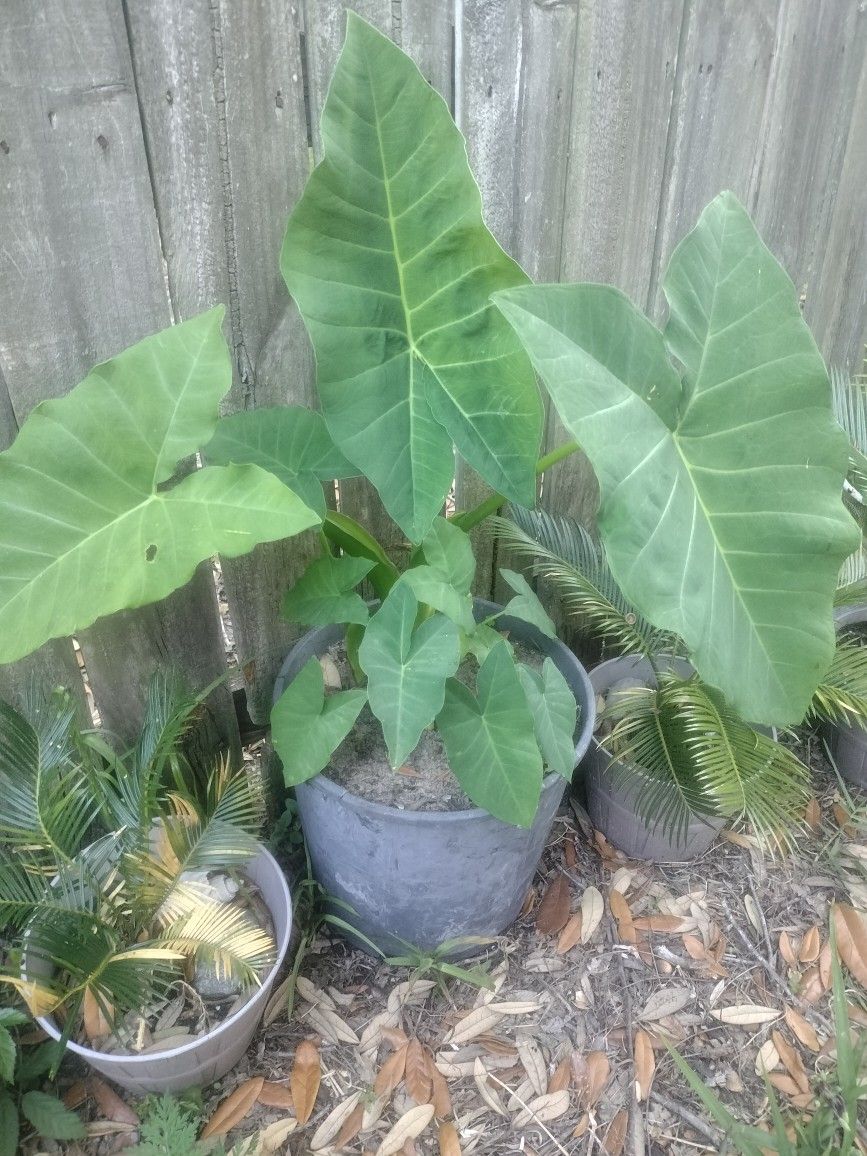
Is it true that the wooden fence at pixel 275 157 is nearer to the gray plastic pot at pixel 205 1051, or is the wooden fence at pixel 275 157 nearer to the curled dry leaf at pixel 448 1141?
the gray plastic pot at pixel 205 1051

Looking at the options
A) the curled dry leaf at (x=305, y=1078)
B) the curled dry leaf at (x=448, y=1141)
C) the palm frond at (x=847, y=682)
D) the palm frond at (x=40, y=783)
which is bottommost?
the curled dry leaf at (x=448, y=1141)

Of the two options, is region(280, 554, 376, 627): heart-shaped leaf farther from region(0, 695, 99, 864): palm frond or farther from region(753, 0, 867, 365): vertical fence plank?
region(753, 0, 867, 365): vertical fence plank

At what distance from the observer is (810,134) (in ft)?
6.22

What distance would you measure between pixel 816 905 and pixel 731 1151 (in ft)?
1.91

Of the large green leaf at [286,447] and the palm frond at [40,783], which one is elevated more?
the large green leaf at [286,447]

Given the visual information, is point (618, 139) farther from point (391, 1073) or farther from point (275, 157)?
point (391, 1073)

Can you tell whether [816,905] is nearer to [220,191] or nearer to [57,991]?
[57,991]

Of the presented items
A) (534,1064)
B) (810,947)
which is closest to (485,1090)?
(534,1064)

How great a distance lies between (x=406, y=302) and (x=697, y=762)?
3.14 feet

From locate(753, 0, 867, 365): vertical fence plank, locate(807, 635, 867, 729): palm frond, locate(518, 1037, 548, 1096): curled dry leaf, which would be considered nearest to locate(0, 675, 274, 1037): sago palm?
locate(518, 1037, 548, 1096): curled dry leaf

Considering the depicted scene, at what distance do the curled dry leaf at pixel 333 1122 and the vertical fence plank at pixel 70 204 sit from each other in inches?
48.1

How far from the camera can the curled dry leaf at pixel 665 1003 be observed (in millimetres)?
1541

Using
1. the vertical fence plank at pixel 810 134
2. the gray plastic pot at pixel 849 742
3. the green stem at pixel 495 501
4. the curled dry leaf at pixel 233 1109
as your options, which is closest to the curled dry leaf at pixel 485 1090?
the curled dry leaf at pixel 233 1109

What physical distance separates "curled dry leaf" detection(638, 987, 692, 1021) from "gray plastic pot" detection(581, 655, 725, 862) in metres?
0.29
